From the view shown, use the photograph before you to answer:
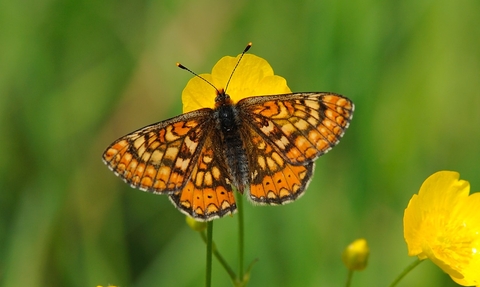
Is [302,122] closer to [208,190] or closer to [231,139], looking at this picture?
[231,139]

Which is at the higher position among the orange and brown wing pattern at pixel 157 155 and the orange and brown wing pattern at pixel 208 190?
the orange and brown wing pattern at pixel 157 155

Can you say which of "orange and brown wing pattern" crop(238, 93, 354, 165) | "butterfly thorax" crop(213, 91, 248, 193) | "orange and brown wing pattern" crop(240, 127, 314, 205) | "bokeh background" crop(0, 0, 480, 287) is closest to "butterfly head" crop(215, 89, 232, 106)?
"butterfly thorax" crop(213, 91, 248, 193)

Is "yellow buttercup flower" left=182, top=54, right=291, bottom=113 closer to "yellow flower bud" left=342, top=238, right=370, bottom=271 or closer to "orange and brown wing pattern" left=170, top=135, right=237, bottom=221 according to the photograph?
"orange and brown wing pattern" left=170, top=135, right=237, bottom=221

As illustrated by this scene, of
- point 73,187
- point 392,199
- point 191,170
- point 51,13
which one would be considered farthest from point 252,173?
point 51,13

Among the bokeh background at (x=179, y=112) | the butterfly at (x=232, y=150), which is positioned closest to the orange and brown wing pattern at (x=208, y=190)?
the butterfly at (x=232, y=150)

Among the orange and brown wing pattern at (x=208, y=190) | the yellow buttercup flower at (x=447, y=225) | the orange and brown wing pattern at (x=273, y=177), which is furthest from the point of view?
the yellow buttercup flower at (x=447, y=225)

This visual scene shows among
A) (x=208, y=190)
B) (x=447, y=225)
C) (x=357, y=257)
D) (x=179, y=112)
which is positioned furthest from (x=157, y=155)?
(x=179, y=112)

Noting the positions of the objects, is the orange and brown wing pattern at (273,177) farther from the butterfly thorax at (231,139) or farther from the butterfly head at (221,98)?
the butterfly head at (221,98)
